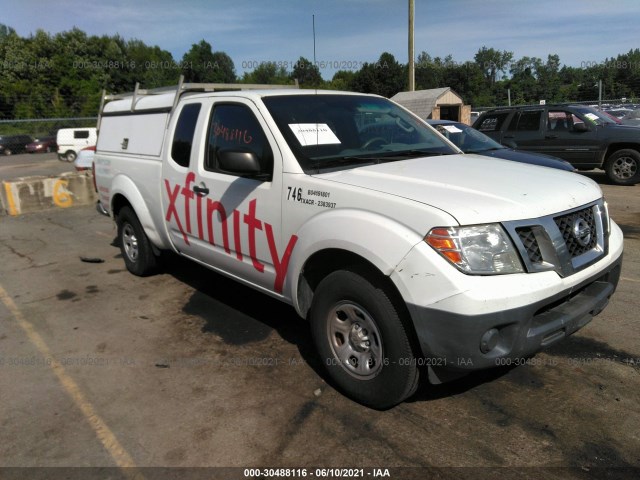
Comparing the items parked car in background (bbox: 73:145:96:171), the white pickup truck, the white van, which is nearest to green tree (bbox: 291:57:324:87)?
the white pickup truck

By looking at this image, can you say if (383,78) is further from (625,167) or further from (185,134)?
(185,134)

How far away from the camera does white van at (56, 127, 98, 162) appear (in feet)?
92.2

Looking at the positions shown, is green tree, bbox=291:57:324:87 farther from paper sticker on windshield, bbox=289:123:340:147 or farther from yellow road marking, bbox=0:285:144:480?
yellow road marking, bbox=0:285:144:480

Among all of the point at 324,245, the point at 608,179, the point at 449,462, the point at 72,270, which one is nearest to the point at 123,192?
the point at 72,270

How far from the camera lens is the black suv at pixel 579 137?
1065 centimetres

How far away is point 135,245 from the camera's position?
5.70 m

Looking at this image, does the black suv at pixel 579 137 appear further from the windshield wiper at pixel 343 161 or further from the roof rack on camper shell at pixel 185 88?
the windshield wiper at pixel 343 161

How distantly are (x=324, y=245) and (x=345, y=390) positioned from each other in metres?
0.94

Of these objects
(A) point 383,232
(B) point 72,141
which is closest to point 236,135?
(A) point 383,232

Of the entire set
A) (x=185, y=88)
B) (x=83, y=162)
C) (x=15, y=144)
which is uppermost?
(x=15, y=144)

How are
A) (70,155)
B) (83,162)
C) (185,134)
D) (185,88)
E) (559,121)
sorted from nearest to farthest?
(185,134), (185,88), (559,121), (83,162), (70,155)

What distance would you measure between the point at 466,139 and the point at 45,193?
30.2ft

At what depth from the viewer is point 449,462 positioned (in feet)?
8.37

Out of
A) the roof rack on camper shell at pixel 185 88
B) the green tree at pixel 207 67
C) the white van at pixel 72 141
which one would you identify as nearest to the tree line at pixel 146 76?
the green tree at pixel 207 67
